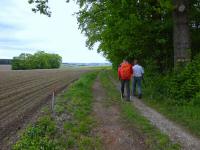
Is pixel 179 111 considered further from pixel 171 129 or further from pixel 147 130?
pixel 147 130

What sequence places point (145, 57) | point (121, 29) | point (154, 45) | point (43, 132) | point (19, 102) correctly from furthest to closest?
point (145, 57), point (154, 45), point (121, 29), point (19, 102), point (43, 132)

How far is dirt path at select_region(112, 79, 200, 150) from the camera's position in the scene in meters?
10.6

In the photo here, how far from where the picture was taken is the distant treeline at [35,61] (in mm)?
149250

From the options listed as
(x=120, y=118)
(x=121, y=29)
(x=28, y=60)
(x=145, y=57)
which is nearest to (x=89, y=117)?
(x=120, y=118)

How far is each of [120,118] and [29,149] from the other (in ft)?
17.8

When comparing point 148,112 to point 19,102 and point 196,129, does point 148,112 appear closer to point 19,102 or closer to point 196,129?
point 196,129

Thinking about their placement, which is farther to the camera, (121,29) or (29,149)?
(121,29)

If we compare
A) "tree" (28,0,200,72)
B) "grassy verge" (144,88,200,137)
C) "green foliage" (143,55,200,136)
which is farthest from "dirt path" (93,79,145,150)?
"tree" (28,0,200,72)

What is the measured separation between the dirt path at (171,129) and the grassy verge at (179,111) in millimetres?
285

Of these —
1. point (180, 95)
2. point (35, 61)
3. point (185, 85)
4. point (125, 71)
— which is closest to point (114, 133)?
point (180, 95)

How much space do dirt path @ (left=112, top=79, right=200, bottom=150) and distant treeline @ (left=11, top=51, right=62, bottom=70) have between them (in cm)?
13141

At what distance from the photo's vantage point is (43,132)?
11.6 meters

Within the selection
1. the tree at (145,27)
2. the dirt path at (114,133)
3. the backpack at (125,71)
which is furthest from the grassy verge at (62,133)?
the tree at (145,27)

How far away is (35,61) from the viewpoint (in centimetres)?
16875
